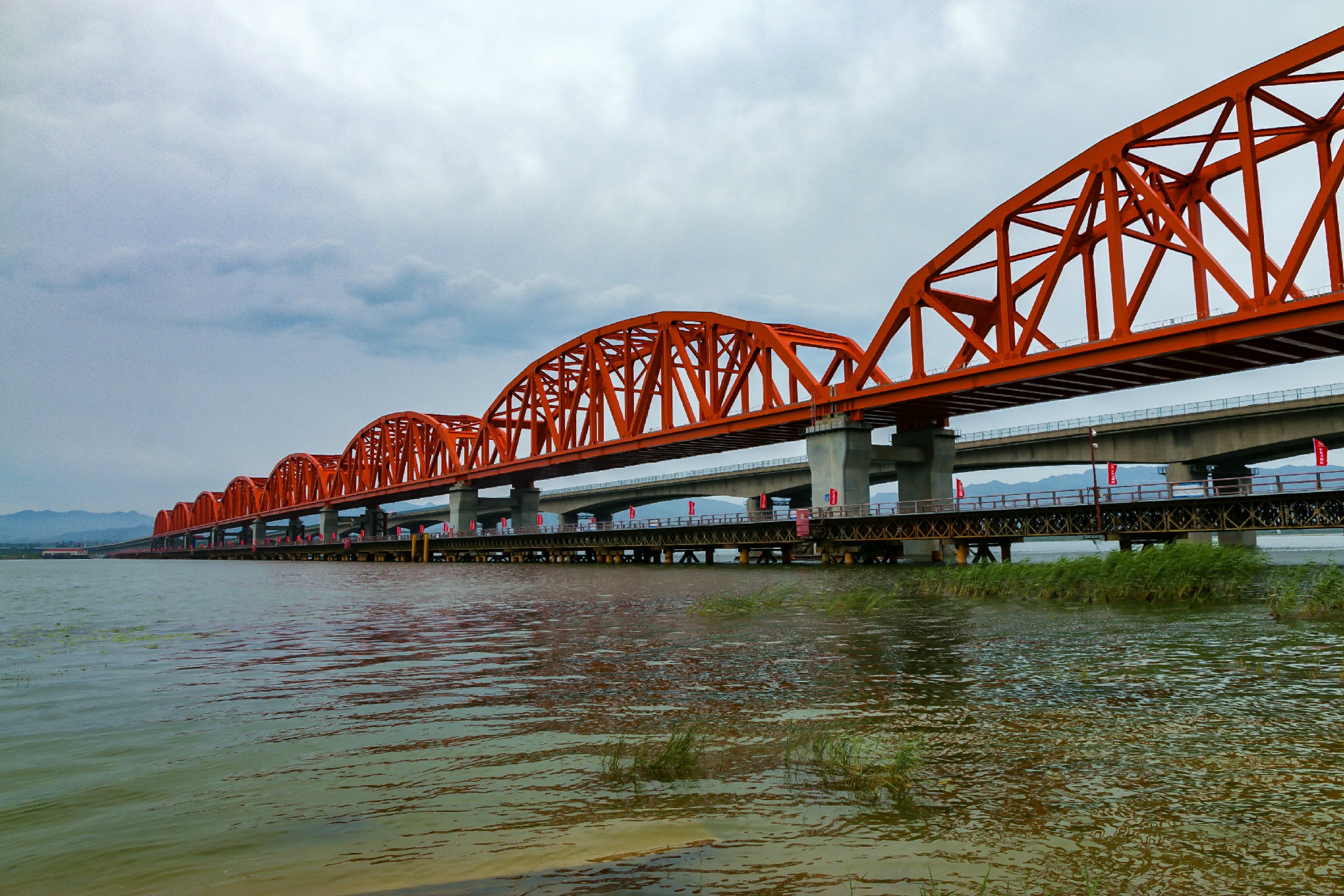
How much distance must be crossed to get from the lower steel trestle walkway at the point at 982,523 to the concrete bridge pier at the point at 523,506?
73.2 ft

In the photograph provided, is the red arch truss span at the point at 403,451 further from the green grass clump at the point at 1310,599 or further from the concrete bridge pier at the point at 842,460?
the green grass clump at the point at 1310,599

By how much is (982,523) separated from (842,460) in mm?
13540

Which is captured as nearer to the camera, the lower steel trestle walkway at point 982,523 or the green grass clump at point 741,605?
the green grass clump at point 741,605

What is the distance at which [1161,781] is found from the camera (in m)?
6.73

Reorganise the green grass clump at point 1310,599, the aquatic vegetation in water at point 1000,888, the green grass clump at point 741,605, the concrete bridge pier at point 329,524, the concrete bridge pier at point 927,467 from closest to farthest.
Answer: the aquatic vegetation in water at point 1000,888 → the green grass clump at point 1310,599 → the green grass clump at point 741,605 → the concrete bridge pier at point 927,467 → the concrete bridge pier at point 329,524

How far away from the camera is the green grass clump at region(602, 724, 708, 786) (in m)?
7.36

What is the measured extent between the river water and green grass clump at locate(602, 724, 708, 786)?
0.65 ft

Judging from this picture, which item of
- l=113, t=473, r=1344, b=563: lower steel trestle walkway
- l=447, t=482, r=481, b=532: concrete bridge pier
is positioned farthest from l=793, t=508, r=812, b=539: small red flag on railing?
l=447, t=482, r=481, b=532: concrete bridge pier

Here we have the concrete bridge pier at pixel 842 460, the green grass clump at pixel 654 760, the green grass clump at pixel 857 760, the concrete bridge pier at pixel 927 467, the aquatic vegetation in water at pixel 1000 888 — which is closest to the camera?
the aquatic vegetation in water at pixel 1000 888

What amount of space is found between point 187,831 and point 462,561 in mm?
109220

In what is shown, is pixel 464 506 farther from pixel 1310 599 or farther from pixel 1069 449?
pixel 1310 599

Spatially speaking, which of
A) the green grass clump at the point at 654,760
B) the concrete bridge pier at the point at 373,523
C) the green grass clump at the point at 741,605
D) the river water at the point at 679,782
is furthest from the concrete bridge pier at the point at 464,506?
the green grass clump at the point at 654,760

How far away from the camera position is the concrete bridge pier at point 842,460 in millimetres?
60094

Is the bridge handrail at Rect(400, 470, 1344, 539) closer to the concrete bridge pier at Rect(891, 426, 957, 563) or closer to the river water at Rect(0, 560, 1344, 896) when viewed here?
the concrete bridge pier at Rect(891, 426, 957, 563)
